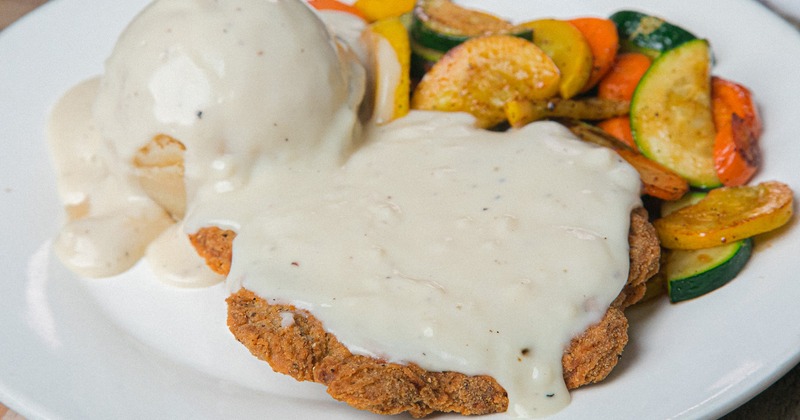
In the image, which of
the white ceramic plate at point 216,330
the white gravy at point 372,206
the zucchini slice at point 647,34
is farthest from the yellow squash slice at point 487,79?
the white ceramic plate at point 216,330

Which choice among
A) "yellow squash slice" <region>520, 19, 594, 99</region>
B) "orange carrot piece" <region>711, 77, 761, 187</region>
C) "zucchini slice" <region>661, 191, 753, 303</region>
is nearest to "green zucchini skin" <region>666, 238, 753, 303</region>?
"zucchini slice" <region>661, 191, 753, 303</region>

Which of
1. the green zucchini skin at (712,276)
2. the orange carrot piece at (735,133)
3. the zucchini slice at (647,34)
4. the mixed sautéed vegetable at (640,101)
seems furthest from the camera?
the zucchini slice at (647,34)

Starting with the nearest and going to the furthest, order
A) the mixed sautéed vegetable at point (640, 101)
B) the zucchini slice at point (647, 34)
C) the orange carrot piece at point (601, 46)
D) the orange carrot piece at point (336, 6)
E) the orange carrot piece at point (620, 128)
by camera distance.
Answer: the mixed sautéed vegetable at point (640, 101)
the orange carrot piece at point (620, 128)
the orange carrot piece at point (601, 46)
the zucchini slice at point (647, 34)
the orange carrot piece at point (336, 6)

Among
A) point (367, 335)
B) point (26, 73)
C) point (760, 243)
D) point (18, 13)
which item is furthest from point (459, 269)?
point (18, 13)

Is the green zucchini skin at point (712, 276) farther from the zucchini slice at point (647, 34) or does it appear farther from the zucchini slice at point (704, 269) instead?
the zucchini slice at point (647, 34)

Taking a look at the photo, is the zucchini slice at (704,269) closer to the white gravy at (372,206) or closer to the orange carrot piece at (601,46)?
the white gravy at (372,206)

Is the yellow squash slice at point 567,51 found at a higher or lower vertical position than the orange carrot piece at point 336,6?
higher

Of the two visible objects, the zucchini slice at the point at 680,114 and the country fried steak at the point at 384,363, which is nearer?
the country fried steak at the point at 384,363

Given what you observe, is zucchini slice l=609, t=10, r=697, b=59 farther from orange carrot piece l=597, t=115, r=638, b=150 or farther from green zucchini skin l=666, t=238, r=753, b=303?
green zucchini skin l=666, t=238, r=753, b=303

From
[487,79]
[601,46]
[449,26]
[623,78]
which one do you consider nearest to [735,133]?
[623,78]
